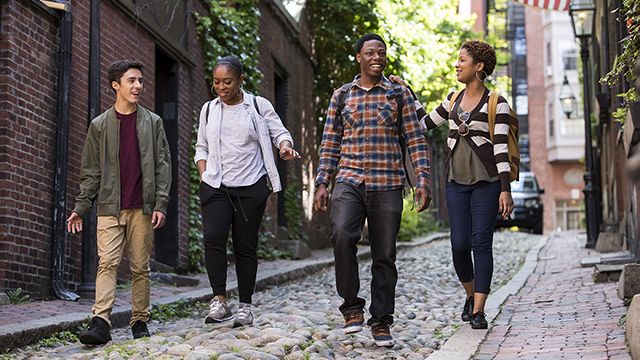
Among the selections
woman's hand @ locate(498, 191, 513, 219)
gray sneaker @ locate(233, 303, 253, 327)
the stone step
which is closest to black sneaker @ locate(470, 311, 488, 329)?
woman's hand @ locate(498, 191, 513, 219)

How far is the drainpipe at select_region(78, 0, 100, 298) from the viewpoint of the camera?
8.80m

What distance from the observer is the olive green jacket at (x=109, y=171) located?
6.22 m

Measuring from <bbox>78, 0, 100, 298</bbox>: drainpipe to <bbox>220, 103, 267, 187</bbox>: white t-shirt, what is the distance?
106 inches

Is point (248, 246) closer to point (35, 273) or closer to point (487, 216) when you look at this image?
point (487, 216)

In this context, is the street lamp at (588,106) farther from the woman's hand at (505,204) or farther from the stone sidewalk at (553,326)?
the woman's hand at (505,204)

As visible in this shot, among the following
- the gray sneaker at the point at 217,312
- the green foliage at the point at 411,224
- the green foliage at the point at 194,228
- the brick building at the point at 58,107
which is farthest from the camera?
the green foliage at the point at 411,224

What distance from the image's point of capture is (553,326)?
653cm

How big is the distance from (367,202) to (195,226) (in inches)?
273

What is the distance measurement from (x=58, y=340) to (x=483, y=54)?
3450mm

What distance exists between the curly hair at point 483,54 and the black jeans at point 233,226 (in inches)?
65.2

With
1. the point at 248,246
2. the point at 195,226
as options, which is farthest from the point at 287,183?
the point at 248,246

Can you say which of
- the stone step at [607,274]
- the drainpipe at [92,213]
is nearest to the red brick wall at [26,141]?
the drainpipe at [92,213]

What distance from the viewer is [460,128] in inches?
255

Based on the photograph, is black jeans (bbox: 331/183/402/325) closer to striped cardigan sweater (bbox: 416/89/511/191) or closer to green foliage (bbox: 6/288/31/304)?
striped cardigan sweater (bbox: 416/89/511/191)
